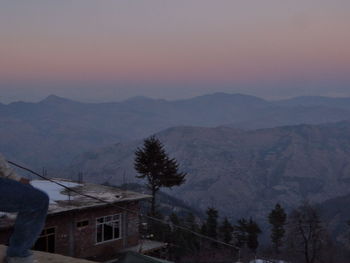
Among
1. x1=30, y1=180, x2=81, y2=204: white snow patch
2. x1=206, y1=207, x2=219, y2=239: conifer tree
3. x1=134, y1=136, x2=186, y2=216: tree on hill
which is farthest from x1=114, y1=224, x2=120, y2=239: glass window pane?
x1=206, y1=207, x2=219, y2=239: conifer tree

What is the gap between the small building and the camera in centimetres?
1886

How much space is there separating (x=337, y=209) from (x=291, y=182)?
88.9 metres

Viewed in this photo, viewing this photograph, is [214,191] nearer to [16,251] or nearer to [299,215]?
[299,215]

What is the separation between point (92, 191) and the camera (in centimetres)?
2323

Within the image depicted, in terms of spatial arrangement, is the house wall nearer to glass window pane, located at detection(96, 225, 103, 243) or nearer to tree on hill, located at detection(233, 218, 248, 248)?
glass window pane, located at detection(96, 225, 103, 243)

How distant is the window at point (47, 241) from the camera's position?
18.4 m

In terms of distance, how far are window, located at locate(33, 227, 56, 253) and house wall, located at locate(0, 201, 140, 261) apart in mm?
177

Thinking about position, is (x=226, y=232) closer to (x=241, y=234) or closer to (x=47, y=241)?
(x=241, y=234)

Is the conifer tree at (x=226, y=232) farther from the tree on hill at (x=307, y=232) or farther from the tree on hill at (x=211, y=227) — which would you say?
the tree on hill at (x=307, y=232)

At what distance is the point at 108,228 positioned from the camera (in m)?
21.9

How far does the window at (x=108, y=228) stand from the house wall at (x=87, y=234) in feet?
0.67

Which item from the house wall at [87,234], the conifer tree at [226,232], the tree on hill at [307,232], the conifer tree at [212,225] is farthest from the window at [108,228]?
the conifer tree at [226,232]

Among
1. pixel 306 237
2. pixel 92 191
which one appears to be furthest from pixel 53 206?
pixel 306 237

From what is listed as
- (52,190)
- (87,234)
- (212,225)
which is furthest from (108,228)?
(212,225)
